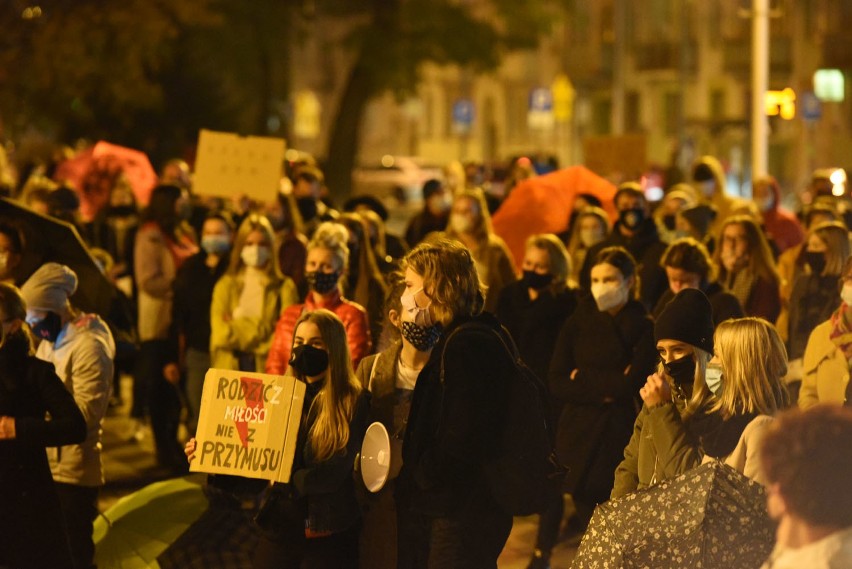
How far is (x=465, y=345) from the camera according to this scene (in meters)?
5.61

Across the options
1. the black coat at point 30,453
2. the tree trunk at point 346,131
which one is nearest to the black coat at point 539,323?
the black coat at point 30,453

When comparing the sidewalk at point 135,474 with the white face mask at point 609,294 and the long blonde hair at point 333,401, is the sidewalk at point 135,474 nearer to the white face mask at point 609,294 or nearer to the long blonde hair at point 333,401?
the white face mask at point 609,294

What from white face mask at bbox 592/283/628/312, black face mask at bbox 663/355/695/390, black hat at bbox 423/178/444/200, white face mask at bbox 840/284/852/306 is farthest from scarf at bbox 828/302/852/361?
black hat at bbox 423/178/444/200

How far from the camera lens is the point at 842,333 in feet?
26.0

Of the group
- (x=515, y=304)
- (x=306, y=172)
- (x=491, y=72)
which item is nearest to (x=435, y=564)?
(x=515, y=304)

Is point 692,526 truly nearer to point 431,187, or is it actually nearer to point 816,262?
point 816,262

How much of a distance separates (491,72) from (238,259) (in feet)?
82.6

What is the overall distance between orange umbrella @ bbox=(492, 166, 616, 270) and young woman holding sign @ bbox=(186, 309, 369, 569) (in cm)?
767

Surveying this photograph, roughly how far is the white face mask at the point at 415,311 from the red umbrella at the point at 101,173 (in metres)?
10.6

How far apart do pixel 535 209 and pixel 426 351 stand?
27.1 feet

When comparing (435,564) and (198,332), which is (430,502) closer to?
(435,564)

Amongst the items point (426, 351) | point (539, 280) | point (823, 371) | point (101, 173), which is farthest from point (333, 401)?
point (101, 173)

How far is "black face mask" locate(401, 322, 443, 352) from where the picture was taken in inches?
234

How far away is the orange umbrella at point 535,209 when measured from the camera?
46.4ft
